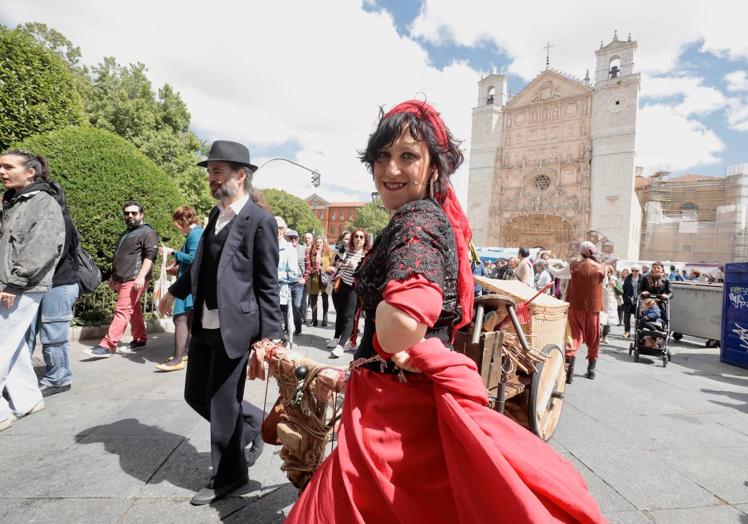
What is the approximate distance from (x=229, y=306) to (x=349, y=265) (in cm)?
435

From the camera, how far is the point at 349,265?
22.0 ft

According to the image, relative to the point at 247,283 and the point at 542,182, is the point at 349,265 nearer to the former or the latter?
the point at 247,283

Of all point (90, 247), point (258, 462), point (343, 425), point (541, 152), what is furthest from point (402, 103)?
point (541, 152)

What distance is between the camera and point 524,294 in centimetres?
389

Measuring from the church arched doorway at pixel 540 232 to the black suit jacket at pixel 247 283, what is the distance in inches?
1589

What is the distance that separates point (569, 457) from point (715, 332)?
8546mm

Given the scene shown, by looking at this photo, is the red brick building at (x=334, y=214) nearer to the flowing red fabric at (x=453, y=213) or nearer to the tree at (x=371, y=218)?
the tree at (x=371, y=218)

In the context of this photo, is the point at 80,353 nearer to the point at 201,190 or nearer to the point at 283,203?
the point at 201,190

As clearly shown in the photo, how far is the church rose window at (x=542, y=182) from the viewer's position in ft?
134

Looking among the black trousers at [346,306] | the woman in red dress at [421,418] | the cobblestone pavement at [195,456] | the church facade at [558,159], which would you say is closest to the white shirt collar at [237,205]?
the woman in red dress at [421,418]

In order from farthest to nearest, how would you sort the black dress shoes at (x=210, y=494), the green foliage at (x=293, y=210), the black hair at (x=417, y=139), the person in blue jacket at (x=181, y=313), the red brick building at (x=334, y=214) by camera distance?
the red brick building at (x=334, y=214) < the green foliage at (x=293, y=210) < the person in blue jacket at (x=181, y=313) < the black dress shoes at (x=210, y=494) < the black hair at (x=417, y=139)

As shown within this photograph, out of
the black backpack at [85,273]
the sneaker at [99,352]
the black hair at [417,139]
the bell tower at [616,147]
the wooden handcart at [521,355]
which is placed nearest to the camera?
the black hair at [417,139]

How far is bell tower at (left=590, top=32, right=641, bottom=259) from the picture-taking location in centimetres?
3559

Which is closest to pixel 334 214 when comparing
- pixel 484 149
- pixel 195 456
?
pixel 484 149
